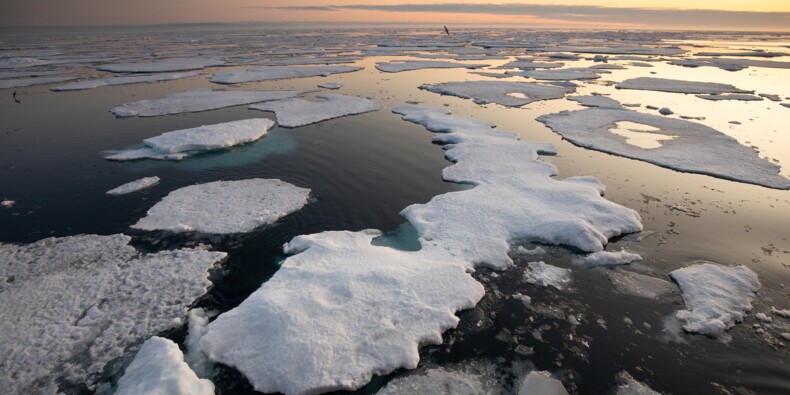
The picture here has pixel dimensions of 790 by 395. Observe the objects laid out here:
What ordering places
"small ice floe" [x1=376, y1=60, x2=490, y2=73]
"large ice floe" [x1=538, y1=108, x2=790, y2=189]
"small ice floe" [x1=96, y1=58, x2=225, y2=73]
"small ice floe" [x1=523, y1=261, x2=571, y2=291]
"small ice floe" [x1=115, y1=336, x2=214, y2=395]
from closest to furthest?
"small ice floe" [x1=115, y1=336, x2=214, y2=395] → "small ice floe" [x1=523, y1=261, x2=571, y2=291] → "large ice floe" [x1=538, y1=108, x2=790, y2=189] → "small ice floe" [x1=96, y1=58, x2=225, y2=73] → "small ice floe" [x1=376, y1=60, x2=490, y2=73]

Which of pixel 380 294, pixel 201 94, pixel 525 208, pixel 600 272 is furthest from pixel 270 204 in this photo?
pixel 201 94

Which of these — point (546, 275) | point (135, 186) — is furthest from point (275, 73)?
point (546, 275)

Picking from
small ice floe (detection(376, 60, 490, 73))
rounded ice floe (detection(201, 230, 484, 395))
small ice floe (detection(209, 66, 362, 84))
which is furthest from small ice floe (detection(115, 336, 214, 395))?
small ice floe (detection(376, 60, 490, 73))

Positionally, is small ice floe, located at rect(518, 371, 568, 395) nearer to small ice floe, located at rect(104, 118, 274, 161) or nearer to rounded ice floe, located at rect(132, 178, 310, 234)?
rounded ice floe, located at rect(132, 178, 310, 234)

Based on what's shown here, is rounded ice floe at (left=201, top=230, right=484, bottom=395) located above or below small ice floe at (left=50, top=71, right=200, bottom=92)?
below

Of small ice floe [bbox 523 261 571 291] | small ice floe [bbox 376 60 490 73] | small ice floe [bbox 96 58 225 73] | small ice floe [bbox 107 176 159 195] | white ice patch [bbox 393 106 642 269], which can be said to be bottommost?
small ice floe [bbox 523 261 571 291]

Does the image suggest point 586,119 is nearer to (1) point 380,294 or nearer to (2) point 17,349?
(1) point 380,294

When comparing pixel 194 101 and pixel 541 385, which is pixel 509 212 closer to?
pixel 541 385

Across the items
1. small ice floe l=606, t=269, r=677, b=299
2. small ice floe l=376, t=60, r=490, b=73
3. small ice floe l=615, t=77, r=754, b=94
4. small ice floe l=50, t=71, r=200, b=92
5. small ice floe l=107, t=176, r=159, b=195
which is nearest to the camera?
small ice floe l=606, t=269, r=677, b=299
